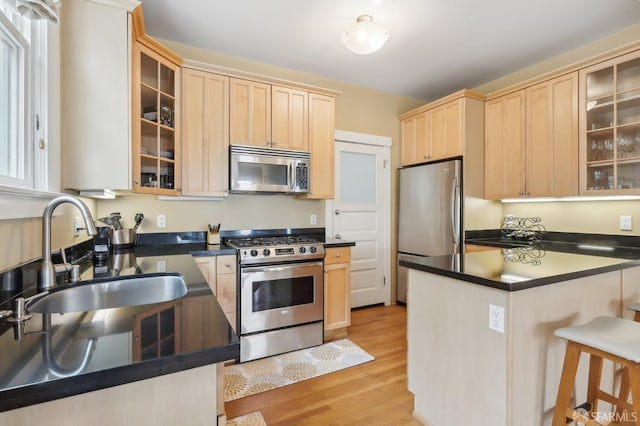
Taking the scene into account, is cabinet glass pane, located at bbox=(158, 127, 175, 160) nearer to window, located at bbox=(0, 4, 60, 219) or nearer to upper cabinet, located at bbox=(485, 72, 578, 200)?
window, located at bbox=(0, 4, 60, 219)

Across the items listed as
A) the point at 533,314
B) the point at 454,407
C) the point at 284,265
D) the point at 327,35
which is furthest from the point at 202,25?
the point at 454,407

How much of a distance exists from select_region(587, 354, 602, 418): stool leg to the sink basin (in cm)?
196

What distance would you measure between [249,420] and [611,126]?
3.53 m

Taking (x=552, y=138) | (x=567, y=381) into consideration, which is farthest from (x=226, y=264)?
(x=552, y=138)

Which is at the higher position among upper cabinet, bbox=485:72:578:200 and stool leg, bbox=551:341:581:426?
upper cabinet, bbox=485:72:578:200

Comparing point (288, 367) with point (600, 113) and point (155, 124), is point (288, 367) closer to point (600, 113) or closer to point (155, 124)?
point (155, 124)

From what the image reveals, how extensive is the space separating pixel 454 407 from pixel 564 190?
2.29 m

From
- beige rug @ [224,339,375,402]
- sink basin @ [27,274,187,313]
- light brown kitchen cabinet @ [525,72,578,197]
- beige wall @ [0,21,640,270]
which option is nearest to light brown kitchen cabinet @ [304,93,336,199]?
beige wall @ [0,21,640,270]

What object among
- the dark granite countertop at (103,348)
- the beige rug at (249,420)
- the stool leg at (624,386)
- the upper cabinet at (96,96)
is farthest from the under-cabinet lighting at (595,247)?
the upper cabinet at (96,96)

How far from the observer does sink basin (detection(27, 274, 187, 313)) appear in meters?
1.25

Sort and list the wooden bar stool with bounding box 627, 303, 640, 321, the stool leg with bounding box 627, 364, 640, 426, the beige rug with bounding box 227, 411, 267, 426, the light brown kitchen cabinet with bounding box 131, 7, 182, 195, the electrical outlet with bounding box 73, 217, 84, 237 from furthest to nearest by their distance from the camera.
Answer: the light brown kitchen cabinet with bounding box 131, 7, 182, 195 < the electrical outlet with bounding box 73, 217, 84, 237 < the beige rug with bounding box 227, 411, 267, 426 < the wooden bar stool with bounding box 627, 303, 640, 321 < the stool leg with bounding box 627, 364, 640, 426

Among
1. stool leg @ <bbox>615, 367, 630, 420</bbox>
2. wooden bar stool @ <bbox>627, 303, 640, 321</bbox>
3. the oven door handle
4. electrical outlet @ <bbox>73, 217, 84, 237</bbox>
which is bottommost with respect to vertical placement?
stool leg @ <bbox>615, 367, 630, 420</bbox>

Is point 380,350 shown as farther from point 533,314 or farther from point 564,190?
point 564,190

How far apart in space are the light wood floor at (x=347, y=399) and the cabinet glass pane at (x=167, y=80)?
238 cm
